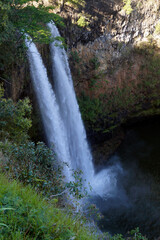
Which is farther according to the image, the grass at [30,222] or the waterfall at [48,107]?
the waterfall at [48,107]

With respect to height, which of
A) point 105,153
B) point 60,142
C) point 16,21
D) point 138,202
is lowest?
point 138,202

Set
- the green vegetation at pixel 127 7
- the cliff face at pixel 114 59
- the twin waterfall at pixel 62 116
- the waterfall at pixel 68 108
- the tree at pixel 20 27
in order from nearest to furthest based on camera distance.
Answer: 1. the tree at pixel 20 27
2. the twin waterfall at pixel 62 116
3. the waterfall at pixel 68 108
4. the cliff face at pixel 114 59
5. the green vegetation at pixel 127 7

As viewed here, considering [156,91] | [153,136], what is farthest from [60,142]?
[156,91]

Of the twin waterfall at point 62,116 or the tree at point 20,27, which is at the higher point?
the tree at point 20,27

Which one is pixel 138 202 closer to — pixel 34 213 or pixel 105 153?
pixel 105 153

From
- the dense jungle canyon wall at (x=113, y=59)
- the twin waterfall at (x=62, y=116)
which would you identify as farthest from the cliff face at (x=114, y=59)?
the twin waterfall at (x=62, y=116)

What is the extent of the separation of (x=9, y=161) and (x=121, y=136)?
13304mm

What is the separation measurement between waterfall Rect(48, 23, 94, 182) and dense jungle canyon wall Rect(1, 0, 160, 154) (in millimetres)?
2040

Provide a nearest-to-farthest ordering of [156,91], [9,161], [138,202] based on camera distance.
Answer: [9,161], [138,202], [156,91]

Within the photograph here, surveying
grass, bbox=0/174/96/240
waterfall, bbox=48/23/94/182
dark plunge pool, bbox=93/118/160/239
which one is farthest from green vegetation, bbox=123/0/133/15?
grass, bbox=0/174/96/240

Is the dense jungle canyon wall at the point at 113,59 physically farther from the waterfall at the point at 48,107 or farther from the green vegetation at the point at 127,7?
the waterfall at the point at 48,107

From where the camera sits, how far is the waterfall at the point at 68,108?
10438 mm

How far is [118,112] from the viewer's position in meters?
15.9

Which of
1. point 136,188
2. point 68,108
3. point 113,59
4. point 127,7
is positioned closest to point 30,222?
point 68,108
